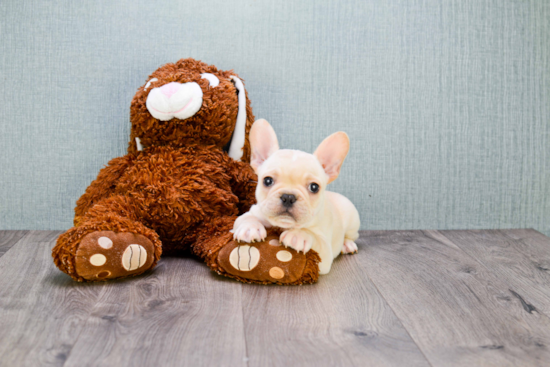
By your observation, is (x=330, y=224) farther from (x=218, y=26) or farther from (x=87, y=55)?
(x=87, y=55)

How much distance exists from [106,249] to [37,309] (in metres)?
0.19

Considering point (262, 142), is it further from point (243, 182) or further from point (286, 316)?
point (286, 316)

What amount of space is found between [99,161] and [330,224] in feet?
2.76

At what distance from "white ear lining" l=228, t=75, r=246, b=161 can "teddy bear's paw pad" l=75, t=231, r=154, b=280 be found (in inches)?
16.9

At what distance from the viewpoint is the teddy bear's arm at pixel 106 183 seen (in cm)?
147

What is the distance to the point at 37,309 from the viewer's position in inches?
41.4

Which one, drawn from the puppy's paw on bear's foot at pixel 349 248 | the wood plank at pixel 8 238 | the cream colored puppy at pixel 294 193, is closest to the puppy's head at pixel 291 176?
the cream colored puppy at pixel 294 193

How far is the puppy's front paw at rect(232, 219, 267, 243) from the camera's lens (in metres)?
1.21

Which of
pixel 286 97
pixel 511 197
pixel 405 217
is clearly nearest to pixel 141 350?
pixel 286 97

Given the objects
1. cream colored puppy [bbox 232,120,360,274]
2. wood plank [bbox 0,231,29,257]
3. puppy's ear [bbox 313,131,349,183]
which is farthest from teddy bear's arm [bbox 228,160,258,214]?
wood plank [bbox 0,231,29,257]

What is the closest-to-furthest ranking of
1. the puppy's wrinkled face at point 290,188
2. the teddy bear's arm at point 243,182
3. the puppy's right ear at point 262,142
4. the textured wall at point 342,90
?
the puppy's wrinkled face at point 290,188
the puppy's right ear at point 262,142
the teddy bear's arm at point 243,182
the textured wall at point 342,90

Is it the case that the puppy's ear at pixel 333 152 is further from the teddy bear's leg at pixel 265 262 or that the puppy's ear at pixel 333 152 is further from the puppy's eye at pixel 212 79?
the puppy's eye at pixel 212 79

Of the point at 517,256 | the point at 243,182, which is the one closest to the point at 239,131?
the point at 243,182

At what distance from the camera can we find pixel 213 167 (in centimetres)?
144
